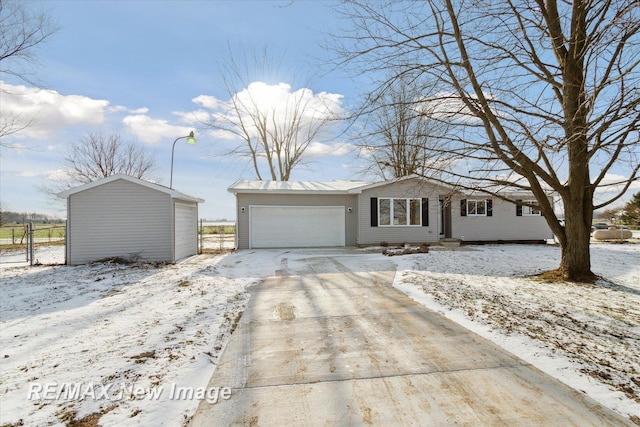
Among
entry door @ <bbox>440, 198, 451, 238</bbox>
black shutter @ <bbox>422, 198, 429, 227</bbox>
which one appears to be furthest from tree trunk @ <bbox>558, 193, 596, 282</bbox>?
entry door @ <bbox>440, 198, 451, 238</bbox>

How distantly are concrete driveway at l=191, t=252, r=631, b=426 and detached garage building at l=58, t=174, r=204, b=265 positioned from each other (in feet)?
22.8

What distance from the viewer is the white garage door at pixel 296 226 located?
13.4 metres

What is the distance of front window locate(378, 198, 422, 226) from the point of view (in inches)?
547

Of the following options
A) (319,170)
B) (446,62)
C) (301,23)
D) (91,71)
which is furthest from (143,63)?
(319,170)

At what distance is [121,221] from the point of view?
998 centimetres

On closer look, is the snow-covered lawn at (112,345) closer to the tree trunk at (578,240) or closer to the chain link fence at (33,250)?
the chain link fence at (33,250)

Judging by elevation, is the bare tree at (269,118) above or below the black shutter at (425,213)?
above

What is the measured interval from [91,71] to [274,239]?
836 centimetres

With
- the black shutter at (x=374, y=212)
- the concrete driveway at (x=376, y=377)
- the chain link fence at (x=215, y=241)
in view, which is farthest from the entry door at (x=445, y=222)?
the concrete driveway at (x=376, y=377)

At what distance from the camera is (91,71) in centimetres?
912

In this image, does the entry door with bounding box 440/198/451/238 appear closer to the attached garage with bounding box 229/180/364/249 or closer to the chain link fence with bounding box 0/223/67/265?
the attached garage with bounding box 229/180/364/249

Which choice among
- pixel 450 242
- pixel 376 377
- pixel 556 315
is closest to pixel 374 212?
pixel 450 242

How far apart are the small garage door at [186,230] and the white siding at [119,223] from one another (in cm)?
65

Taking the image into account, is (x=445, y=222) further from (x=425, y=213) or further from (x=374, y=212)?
(x=374, y=212)
